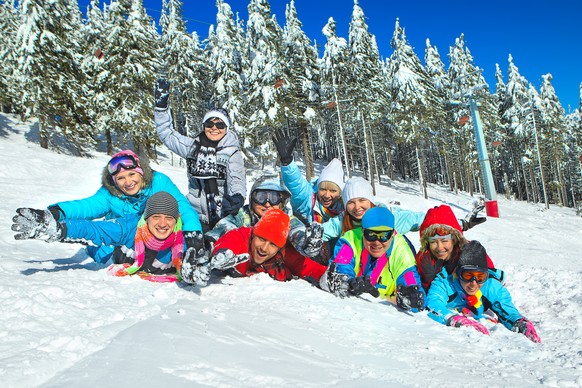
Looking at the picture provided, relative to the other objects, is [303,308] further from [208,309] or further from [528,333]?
[528,333]

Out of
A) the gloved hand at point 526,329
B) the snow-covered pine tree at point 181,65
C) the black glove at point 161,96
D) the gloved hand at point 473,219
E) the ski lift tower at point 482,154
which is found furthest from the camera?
the snow-covered pine tree at point 181,65

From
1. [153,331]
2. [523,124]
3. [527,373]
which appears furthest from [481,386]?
[523,124]

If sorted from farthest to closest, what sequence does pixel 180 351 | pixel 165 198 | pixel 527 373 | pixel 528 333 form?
pixel 165 198, pixel 528 333, pixel 527 373, pixel 180 351

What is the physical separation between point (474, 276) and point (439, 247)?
0.55m

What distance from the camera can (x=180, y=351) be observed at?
2.03m

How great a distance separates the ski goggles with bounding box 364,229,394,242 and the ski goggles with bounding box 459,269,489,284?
858mm

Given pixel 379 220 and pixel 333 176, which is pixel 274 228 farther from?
pixel 333 176

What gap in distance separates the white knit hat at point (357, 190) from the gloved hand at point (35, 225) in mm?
3208

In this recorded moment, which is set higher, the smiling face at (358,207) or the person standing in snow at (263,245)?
the smiling face at (358,207)

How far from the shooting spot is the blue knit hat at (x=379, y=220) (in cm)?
430

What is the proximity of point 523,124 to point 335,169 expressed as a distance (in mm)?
40379

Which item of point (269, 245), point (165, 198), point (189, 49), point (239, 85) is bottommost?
point (269, 245)

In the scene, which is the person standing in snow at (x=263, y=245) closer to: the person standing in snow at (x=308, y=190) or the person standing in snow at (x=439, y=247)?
the person standing in snow at (x=308, y=190)

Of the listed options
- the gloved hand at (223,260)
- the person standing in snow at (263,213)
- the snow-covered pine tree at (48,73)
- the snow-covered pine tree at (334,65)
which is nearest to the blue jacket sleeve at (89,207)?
the person standing in snow at (263,213)
